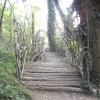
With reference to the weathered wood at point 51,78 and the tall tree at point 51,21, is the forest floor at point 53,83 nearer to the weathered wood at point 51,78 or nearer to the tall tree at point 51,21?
the weathered wood at point 51,78

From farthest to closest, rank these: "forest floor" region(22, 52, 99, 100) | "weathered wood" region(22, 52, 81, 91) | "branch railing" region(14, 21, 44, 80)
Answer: "branch railing" region(14, 21, 44, 80), "weathered wood" region(22, 52, 81, 91), "forest floor" region(22, 52, 99, 100)

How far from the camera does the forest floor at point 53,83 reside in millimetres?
6353

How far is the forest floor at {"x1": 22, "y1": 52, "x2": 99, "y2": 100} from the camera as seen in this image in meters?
6.35

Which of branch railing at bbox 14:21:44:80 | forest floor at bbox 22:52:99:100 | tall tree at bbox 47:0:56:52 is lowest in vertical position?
forest floor at bbox 22:52:99:100

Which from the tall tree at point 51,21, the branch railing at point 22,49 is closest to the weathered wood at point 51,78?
the branch railing at point 22,49

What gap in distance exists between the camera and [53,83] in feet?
23.4

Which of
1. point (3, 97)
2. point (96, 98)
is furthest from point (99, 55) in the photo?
point (3, 97)

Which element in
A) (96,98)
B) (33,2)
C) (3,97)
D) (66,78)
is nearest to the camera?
(3,97)

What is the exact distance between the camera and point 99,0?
22.5 feet

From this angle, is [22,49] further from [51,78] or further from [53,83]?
[53,83]

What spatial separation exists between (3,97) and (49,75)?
122 inches

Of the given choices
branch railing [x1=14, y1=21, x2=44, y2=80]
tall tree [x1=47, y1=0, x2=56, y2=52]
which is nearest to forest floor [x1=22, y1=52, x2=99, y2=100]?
branch railing [x1=14, y1=21, x2=44, y2=80]

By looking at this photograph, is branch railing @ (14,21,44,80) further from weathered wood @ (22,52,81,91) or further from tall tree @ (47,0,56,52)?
tall tree @ (47,0,56,52)

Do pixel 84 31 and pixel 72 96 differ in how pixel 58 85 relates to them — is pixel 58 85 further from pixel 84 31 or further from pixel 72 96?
pixel 84 31
